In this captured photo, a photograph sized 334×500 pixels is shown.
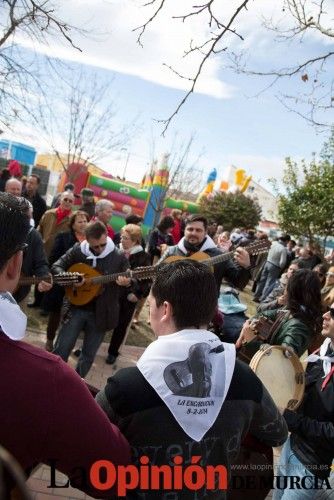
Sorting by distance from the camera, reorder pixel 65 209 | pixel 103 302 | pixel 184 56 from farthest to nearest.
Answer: pixel 65 209
pixel 103 302
pixel 184 56

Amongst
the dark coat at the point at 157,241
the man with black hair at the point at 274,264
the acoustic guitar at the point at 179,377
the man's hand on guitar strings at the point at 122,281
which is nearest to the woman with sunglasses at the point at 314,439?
the acoustic guitar at the point at 179,377

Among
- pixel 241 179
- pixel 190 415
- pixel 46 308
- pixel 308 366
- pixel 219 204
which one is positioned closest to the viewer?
pixel 190 415

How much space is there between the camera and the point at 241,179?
103 ft

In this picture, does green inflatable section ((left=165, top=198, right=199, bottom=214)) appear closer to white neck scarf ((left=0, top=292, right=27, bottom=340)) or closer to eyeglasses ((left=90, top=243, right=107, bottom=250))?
eyeglasses ((left=90, top=243, right=107, bottom=250))

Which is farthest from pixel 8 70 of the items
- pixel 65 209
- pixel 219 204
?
pixel 219 204

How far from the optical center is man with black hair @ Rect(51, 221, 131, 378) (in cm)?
437

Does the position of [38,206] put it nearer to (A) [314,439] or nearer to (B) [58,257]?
(B) [58,257]

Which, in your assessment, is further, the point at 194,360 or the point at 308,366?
the point at 308,366

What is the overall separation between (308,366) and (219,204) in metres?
23.1

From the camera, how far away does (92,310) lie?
175 inches

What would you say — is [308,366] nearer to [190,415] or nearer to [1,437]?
[190,415]

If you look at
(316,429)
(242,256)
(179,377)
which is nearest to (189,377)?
(179,377)

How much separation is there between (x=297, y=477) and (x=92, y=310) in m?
2.60

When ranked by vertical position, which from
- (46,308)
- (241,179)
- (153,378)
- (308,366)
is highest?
(241,179)
